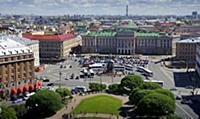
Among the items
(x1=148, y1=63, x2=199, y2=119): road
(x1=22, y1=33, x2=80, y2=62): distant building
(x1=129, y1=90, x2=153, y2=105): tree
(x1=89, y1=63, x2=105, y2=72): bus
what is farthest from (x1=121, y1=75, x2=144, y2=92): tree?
(x1=22, y1=33, x2=80, y2=62): distant building

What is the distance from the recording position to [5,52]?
279 feet

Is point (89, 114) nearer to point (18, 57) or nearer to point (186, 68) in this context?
point (18, 57)

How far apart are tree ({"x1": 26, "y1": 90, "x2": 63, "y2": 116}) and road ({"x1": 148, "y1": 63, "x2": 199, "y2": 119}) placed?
1967 cm

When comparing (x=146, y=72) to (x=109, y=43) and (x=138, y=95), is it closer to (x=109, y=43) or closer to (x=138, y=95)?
(x=138, y=95)

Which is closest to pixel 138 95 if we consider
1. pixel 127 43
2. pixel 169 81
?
pixel 169 81

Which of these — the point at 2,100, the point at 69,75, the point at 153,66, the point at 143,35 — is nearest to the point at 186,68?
the point at 153,66

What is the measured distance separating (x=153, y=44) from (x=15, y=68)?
95.9 metres

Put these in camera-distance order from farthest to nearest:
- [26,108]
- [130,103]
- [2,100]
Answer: [2,100] → [130,103] → [26,108]

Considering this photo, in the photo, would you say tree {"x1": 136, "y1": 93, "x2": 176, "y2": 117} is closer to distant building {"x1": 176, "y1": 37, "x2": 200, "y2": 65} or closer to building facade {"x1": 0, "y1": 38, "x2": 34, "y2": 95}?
building facade {"x1": 0, "y1": 38, "x2": 34, "y2": 95}

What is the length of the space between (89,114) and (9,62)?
2461 centimetres

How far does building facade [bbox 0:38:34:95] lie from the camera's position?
83.4m

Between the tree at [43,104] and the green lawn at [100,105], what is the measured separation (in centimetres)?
390

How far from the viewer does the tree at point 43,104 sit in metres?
66.7

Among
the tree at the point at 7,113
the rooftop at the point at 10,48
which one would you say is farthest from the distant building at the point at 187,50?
the tree at the point at 7,113
